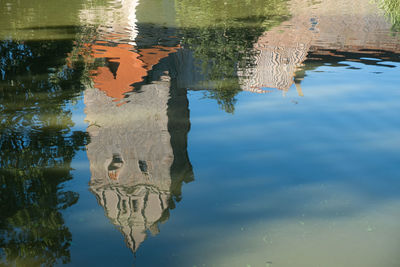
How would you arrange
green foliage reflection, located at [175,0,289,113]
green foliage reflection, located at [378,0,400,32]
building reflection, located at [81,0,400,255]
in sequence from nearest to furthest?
1. building reflection, located at [81,0,400,255]
2. green foliage reflection, located at [175,0,289,113]
3. green foliage reflection, located at [378,0,400,32]

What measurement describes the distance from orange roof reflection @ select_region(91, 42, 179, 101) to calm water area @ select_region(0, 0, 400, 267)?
0.03 metres

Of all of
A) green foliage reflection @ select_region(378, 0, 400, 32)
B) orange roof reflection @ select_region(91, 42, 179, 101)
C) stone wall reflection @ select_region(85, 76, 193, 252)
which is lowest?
stone wall reflection @ select_region(85, 76, 193, 252)

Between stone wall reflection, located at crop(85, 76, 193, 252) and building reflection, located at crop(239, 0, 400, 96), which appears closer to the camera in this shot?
stone wall reflection, located at crop(85, 76, 193, 252)

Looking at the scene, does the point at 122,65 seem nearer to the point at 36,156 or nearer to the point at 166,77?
the point at 166,77

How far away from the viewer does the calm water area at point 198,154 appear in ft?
6.91

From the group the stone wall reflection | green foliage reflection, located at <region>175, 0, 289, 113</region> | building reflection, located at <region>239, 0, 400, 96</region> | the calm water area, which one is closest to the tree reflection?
the calm water area

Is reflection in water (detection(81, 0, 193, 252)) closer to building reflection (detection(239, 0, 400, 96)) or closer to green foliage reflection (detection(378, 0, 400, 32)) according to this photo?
building reflection (detection(239, 0, 400, 96))

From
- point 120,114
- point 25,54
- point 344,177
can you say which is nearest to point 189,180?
point 344,177

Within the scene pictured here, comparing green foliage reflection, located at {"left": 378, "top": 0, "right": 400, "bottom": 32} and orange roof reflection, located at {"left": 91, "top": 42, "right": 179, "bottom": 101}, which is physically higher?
green foliage reflection, located at {"left": 378, "top": 0, "right": 400, "bottom": 32}

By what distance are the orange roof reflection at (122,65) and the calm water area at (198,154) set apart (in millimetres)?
31

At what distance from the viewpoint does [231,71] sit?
202 inches

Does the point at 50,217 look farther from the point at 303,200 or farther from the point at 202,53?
the point at 202,53

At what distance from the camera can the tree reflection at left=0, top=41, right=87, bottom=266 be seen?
82.8 inches

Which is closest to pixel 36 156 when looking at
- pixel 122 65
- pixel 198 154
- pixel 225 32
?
pixel 198 154
